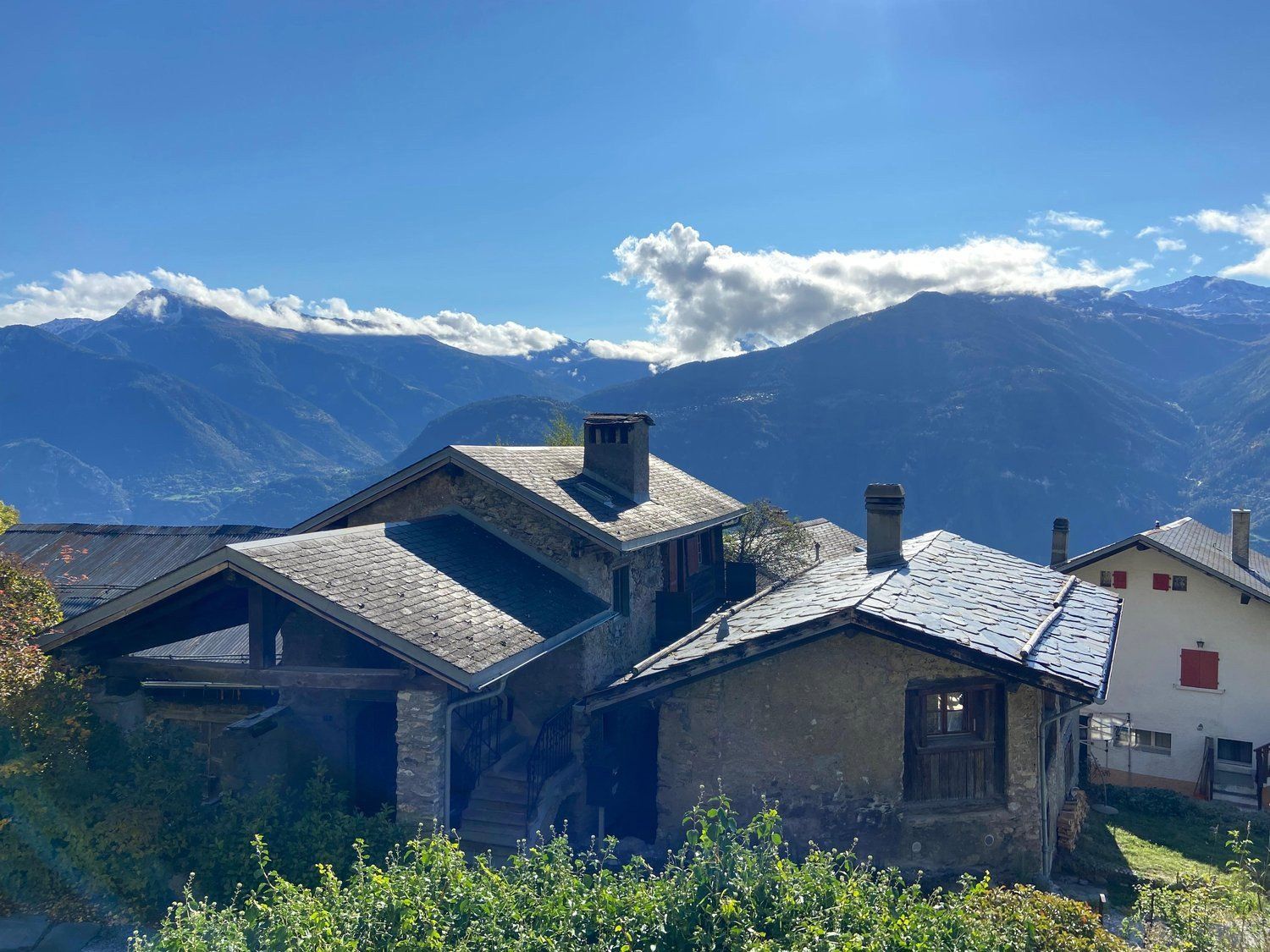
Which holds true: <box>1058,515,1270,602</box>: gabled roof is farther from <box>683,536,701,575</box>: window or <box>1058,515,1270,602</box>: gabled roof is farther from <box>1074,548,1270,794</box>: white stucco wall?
<box>683,536,701,575</box>: window

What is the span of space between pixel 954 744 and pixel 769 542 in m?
21.2

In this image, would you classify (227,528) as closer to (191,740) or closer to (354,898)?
(191,740)

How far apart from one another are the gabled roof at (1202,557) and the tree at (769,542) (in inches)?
372

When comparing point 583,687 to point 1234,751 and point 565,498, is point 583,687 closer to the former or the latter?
point 565,498

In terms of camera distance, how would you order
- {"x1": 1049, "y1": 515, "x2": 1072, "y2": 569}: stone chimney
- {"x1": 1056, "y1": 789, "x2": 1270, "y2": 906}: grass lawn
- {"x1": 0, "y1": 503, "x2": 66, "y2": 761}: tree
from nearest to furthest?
{"x1": 0, "y1": 503, "x2": 66, "y2": 761}: tree → {"x1": 1056, "y1": 789, "x2": 1270, "y2": 906}: grass lawn → {"x1": 1049, "y1": 515, "x2": 1072, "y2": 569}: stone chimney

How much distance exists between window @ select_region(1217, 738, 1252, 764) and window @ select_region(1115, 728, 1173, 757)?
1438 millimetres

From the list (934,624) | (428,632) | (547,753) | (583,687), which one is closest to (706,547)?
(583,687)

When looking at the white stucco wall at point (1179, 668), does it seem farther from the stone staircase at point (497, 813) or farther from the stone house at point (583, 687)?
the stone staircase at point (497, 813)

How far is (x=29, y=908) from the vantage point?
10.3 meters

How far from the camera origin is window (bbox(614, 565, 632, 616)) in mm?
16766

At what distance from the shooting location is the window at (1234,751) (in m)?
27.8

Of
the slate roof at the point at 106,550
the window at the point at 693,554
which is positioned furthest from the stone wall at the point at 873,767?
the slate roof at the point at 106,550

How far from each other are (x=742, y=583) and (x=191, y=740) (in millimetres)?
16598

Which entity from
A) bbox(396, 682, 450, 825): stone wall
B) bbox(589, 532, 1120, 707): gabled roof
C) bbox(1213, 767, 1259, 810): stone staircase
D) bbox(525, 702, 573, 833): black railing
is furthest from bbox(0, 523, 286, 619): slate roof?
bbox(1213, 767, 1259, 810): stone staircase
